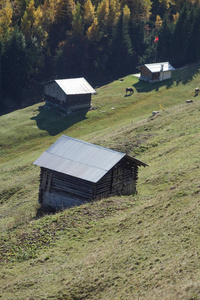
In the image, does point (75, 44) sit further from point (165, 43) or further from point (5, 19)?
point (165, 43)

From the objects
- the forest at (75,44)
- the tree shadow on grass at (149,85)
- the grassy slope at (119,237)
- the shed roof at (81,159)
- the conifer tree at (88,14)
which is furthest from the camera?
the conifer tree at (88,14)

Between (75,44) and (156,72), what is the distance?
29.3 metres

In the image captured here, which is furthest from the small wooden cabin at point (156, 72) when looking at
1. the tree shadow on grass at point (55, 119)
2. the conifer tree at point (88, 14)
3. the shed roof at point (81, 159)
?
the shed roof at point (81, 159)

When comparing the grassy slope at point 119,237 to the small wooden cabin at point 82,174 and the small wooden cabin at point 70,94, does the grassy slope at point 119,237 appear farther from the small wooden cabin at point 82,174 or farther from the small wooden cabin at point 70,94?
the small wooden cabin at point 70,94

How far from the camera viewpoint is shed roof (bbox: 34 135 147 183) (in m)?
29.0

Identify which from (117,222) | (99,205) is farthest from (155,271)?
(99,205)

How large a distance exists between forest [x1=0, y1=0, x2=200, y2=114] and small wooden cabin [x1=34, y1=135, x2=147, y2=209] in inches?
2081

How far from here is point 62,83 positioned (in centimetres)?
7250

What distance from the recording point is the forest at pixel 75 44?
87.9 metres

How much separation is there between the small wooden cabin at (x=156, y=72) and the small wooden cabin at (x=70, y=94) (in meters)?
17.0

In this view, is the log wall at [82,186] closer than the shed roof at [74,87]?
Yes

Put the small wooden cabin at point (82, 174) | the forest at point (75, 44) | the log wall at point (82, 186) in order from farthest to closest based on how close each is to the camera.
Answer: the forest at point (75, 44) < the log wall at point (82, 186) < the small wooden cabin at point (82, 174)

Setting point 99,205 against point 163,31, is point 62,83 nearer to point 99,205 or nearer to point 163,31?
point 163,31

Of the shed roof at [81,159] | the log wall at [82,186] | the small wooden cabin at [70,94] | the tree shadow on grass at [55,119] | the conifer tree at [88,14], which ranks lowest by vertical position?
the tree shadow on grass at [55,119]
